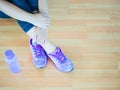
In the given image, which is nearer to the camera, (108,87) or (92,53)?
(108,87)

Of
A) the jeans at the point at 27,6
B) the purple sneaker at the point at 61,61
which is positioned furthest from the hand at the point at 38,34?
the purple sneaker at the point at 61,61

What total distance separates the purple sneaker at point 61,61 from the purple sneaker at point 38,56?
0.17 ft

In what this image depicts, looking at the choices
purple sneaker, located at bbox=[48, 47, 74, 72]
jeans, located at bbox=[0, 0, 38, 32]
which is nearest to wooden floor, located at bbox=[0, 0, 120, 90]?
purple sneaker, located at bbox=[48, 47, 74, 72]

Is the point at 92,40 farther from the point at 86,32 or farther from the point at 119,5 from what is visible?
the point at 119,5

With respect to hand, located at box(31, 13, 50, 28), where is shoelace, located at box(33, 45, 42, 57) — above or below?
below

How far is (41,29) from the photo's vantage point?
1.19 metres

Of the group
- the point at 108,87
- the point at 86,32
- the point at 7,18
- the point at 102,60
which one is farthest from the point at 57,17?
the point at 108,87

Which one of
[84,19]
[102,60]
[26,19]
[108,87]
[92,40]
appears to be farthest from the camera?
[84,19]

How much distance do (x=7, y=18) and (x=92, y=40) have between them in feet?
2.10

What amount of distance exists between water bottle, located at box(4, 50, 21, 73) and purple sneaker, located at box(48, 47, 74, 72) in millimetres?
209

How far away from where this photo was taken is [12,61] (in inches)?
49.1

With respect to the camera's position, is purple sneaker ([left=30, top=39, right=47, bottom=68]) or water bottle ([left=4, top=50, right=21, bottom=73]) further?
purple sneaker ([left=30, top=39, right=47, bottom=68])

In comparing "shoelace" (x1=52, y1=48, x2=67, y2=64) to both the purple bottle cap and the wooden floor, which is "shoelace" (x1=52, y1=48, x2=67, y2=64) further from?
the purple bottle cap

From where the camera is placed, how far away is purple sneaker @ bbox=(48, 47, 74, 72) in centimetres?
130
